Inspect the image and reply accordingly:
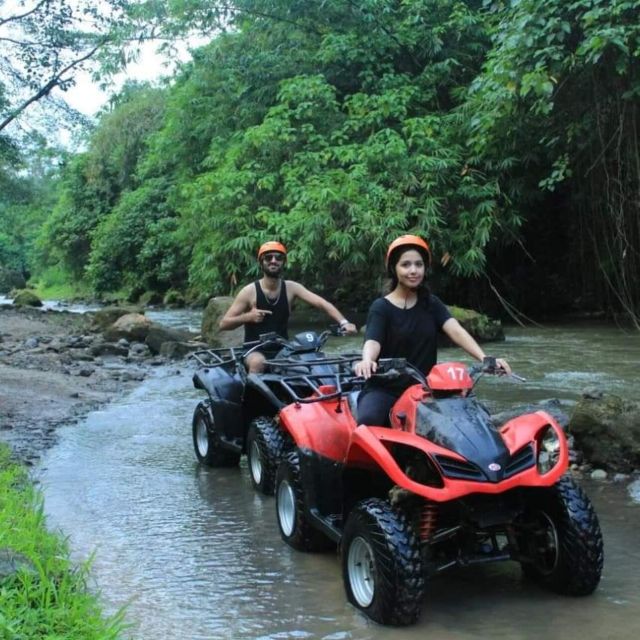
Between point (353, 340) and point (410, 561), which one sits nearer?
point (410, 561)

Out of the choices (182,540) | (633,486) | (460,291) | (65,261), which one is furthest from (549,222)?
(65,261)

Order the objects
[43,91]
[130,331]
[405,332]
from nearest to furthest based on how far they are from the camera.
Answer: [405,332] → [130,331] → [43,91]

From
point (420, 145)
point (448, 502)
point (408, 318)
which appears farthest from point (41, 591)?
point (420, 145)

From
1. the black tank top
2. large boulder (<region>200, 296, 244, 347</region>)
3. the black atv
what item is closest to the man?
the black tank top

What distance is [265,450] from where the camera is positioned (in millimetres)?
5961

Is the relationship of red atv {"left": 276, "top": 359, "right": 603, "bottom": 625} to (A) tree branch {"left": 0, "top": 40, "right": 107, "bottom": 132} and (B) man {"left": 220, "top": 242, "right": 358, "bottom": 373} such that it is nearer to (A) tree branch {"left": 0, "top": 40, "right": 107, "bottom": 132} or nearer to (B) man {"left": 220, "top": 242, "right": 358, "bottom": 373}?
(B) man {"left": 220, "top": 242, "right": 358, "bottom": 373}

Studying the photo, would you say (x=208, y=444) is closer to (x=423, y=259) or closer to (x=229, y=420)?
(x=229, y=420)

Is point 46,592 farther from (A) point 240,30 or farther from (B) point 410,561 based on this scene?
(A) point 240,30

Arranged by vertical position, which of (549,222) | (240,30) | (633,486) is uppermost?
(240,30)

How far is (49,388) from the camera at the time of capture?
35.6ft

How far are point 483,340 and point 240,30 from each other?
10.3 m

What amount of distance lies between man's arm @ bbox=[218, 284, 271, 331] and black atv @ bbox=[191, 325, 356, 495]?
0.21m

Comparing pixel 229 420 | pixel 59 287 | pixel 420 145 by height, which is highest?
pixel 420 145

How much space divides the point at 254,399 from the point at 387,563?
116 inches
